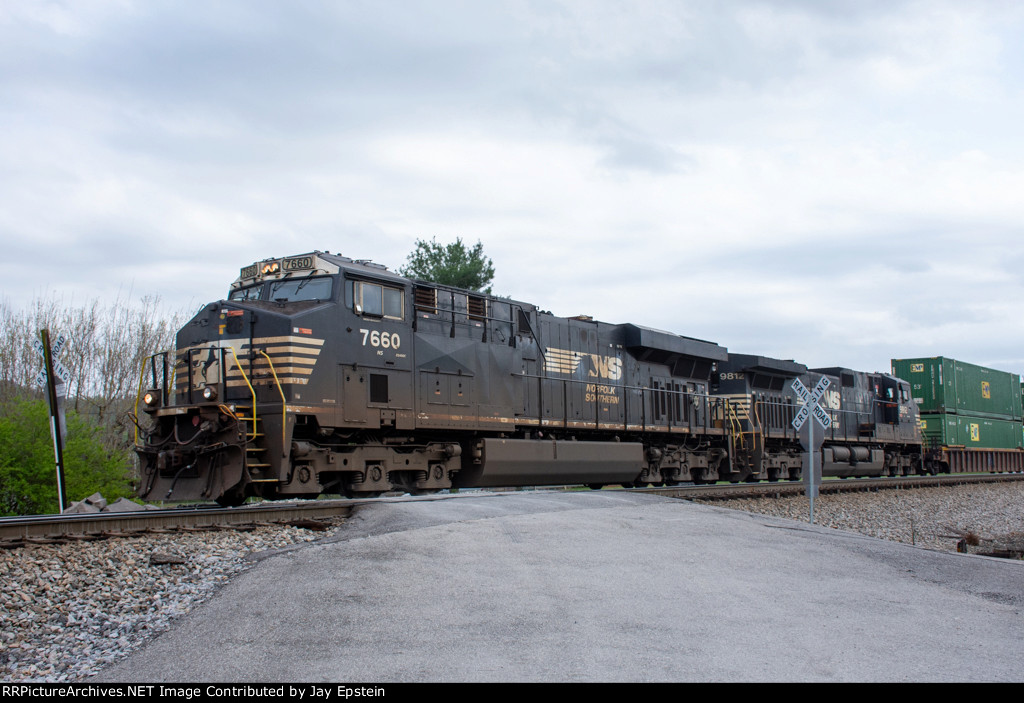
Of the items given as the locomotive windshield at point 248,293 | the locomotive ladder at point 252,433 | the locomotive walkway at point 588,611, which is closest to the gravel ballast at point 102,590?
the locomotive walkway at point 588,611

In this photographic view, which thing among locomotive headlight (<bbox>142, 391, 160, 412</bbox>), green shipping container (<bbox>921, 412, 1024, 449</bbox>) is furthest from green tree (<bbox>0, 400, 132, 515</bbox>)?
green shipping container (<bbox>921, 412, 1024, 449</bbox>)

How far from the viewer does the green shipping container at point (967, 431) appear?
104ft

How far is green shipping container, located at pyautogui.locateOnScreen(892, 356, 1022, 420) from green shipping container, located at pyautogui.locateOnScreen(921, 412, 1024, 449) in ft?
0.98

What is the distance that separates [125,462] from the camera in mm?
17969

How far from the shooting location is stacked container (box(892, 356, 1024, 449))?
105 ft

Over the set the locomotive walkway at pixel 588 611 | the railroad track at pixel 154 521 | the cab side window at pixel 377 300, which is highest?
→ the cab side window at pixel 377 300

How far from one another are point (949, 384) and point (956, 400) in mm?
786

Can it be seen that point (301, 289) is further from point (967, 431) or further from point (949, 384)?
point (967, 431)

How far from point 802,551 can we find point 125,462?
15035mm

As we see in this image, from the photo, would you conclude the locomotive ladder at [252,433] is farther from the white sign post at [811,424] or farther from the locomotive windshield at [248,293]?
the white sign post at [811,424]

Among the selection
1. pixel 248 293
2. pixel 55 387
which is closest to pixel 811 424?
pixel 248 293

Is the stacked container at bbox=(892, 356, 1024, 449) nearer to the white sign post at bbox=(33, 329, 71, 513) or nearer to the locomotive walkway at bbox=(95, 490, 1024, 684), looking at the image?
the locomotive walkway at bbox=(95, 490, 1024, 684)
